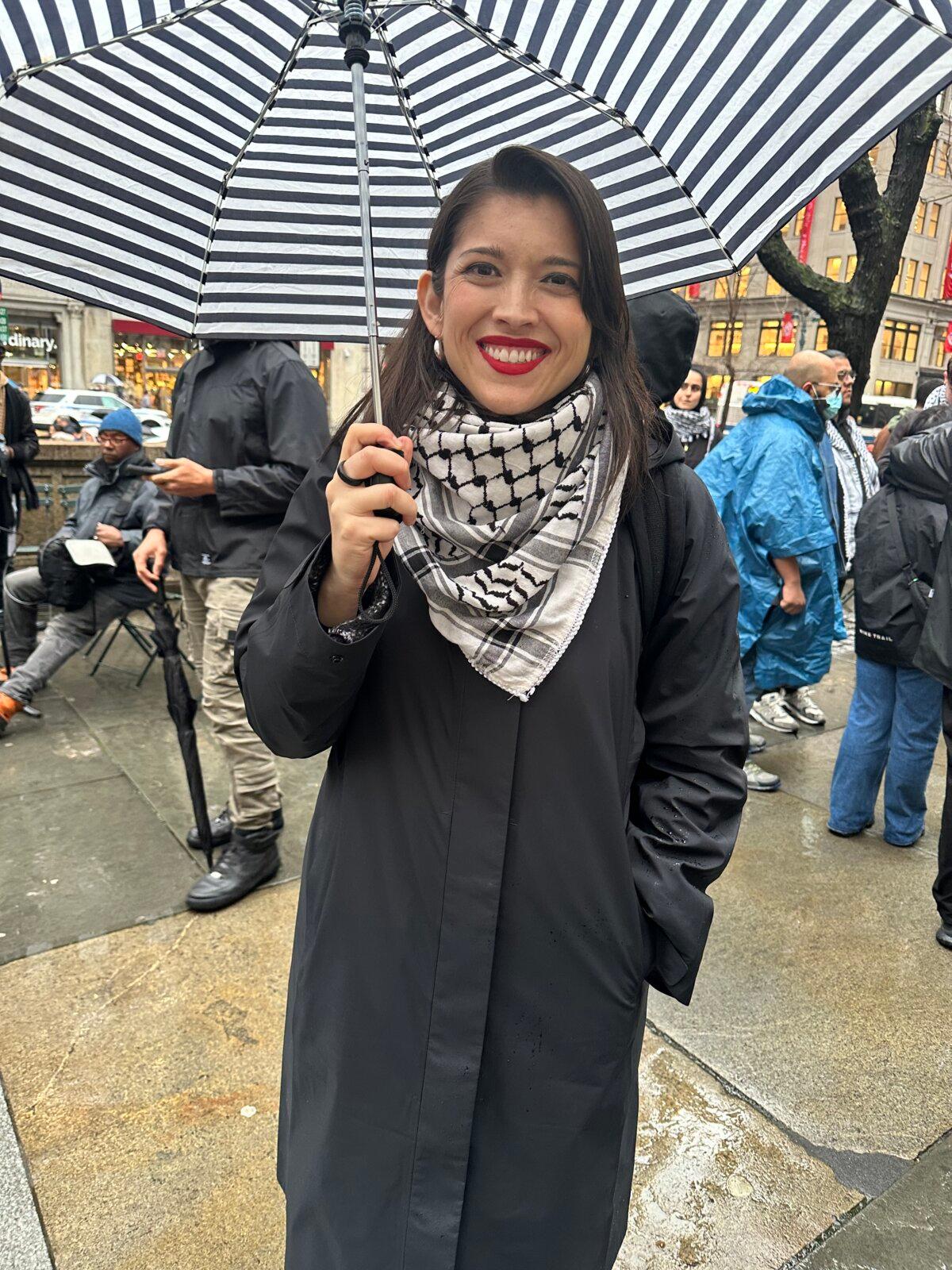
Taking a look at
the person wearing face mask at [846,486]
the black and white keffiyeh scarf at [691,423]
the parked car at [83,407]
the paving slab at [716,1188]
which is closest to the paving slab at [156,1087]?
the paving slab at [716,1188]

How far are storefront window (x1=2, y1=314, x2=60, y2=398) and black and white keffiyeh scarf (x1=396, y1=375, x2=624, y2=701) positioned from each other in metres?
33.6

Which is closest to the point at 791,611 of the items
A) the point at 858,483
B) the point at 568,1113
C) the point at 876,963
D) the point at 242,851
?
the point at 858,483

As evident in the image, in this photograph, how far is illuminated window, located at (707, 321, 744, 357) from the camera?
4075cm

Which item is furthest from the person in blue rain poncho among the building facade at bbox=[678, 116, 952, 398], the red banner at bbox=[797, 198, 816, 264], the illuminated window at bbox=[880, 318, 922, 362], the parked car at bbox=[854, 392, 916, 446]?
the illuminated window at bbox=[880, 318, 922, 362]

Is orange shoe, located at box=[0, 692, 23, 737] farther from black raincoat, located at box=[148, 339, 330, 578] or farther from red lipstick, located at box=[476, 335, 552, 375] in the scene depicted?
red lipstick, located at box=[476, 335, 552, 375]

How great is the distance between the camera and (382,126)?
1.73 metres

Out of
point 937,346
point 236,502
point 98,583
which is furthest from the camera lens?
point 937,346

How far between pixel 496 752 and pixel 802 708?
502 cm

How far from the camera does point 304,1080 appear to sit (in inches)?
60.4

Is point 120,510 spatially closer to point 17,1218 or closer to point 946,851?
point 17,1218

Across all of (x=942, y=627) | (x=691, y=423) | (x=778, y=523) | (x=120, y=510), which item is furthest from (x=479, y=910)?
(x=691, y=423)

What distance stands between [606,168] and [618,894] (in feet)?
4.37

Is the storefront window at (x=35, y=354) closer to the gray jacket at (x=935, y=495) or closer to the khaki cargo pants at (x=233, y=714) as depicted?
the khaki cargo pants at (x=233, y=714)

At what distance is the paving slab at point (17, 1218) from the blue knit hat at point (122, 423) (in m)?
4.09
